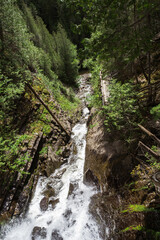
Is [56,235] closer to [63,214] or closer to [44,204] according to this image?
[63,214]

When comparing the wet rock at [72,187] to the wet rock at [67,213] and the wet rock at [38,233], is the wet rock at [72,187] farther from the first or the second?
the wet rock at [38,233]

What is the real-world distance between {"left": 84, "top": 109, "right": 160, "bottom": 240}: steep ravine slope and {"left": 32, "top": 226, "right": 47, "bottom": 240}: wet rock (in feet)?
6.73

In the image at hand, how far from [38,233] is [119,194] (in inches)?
140

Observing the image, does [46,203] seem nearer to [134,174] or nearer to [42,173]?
[42,173]

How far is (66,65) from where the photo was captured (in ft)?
65.4

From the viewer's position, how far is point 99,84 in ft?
32.3

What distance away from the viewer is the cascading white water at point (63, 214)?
4.25 metres

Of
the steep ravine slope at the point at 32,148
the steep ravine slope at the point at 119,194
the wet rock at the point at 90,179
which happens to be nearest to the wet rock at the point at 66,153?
the steep ravine slope at the point at 32,148

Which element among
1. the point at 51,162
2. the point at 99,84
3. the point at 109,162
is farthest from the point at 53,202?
the point at 99,84

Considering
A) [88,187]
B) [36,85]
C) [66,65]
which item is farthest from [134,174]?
[66,65]

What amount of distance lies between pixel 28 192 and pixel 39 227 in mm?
1808

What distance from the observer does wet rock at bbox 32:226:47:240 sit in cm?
436

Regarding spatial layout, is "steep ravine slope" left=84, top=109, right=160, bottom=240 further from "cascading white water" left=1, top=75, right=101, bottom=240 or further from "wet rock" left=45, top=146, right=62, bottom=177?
"wet rock" left=45, top=146, right=62, bottom=177

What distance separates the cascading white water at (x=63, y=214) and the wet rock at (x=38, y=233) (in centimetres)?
4
